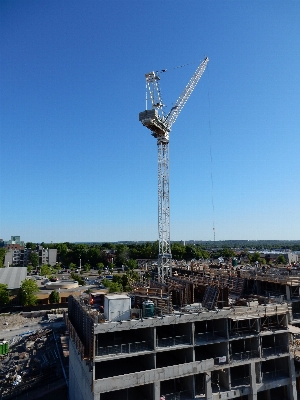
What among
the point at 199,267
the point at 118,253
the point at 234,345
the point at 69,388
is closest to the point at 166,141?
the point at 199,267

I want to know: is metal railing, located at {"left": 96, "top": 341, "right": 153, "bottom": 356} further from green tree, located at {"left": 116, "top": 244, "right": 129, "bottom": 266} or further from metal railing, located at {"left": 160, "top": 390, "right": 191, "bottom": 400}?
green tree, located at {"left": 116, "top": 244, "right": 129, "bottom": 266}

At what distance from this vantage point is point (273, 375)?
3444cm

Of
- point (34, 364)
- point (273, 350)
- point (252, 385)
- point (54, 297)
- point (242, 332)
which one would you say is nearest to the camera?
point (252, 385)

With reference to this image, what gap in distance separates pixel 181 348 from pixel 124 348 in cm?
586

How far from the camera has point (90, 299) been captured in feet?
121

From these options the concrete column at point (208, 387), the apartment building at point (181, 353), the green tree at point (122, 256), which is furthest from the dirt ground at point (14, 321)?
the green tree at point (122, 256)

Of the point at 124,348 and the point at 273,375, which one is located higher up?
the point at 124,348

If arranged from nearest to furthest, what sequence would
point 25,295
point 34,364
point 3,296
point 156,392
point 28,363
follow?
point 156,392
point 34,364
point 28,363
point 3,296
point 25,295

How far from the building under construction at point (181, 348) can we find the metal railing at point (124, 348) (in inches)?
3.2

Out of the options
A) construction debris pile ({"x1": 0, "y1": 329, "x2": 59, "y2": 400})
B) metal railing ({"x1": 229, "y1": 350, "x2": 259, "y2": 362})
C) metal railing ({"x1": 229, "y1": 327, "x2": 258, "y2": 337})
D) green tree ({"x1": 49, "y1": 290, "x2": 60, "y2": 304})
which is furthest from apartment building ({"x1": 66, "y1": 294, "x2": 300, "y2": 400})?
green tree ({"x1": 49, "y1": 290, "x2": 60, "y2": 304})

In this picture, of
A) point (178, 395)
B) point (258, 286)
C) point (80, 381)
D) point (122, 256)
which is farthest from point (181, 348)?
point (122, 256)

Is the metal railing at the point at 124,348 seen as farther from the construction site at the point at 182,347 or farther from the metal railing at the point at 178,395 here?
the metal railing at the point at 178,395

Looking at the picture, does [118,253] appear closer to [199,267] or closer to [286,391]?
[199,267]

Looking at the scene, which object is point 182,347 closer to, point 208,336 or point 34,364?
point 208,336
